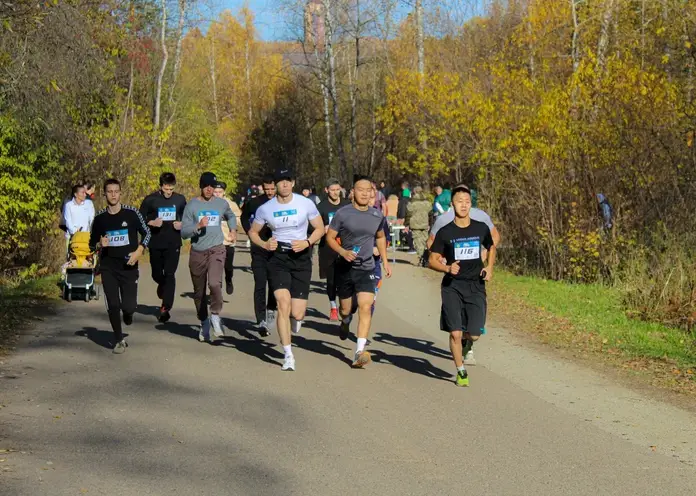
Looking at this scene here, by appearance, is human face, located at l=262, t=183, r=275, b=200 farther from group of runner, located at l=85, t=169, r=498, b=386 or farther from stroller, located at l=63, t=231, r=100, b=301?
stroller, located at l=63, t=231, r=100, b=301

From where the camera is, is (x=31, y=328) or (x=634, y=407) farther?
(x=31, y=328)

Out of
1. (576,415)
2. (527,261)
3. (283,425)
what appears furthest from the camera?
(527,261)

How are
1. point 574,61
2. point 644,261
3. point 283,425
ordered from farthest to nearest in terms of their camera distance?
point 574,61 → point 644,261 → point 283,425

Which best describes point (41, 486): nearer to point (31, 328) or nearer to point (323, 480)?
point (323, 480)

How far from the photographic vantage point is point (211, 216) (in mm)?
12562

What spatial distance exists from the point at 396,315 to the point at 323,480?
359 inches

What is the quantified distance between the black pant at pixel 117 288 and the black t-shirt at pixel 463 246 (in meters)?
3.79

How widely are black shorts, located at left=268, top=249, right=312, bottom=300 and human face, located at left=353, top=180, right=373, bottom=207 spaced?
0.78 metres

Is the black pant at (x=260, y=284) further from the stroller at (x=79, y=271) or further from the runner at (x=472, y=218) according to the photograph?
the stroller at (x=79, y=271)

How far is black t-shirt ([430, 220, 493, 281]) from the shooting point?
9953 mm

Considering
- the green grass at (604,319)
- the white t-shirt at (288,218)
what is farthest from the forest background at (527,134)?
the white t-shirt at (288,218)

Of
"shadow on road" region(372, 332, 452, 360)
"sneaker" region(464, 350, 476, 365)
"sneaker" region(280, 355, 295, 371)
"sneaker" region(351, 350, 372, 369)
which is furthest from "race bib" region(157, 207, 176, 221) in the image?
"sneaker" region(464, 350, 476, 365)

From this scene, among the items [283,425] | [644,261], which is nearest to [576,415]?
[283,425]

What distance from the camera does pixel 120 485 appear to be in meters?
6.24
